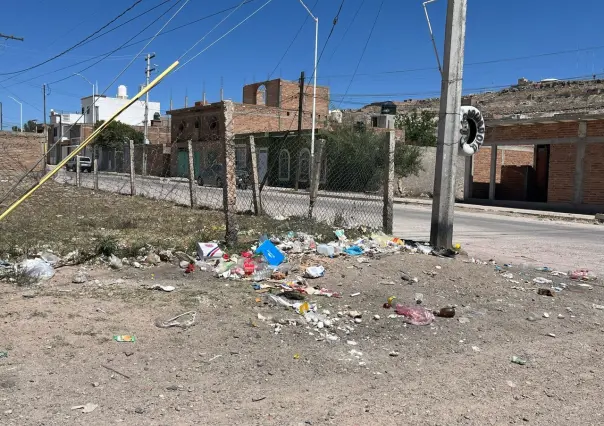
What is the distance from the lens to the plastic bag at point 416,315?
200 inches

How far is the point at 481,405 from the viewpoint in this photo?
3.53 metres

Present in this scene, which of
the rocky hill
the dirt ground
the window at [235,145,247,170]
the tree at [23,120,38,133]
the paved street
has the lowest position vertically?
the dirt ground

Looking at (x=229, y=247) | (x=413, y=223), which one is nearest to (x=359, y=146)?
(x=413, y=223)

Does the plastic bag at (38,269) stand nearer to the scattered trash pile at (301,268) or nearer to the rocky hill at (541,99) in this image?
the scattered trash pile at (301,268)

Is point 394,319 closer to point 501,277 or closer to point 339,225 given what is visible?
point 501,277

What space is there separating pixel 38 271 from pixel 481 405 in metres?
4.71

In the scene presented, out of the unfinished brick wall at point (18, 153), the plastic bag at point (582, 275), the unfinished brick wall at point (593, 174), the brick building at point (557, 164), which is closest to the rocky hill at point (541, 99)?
the brick building at point (557, 164)

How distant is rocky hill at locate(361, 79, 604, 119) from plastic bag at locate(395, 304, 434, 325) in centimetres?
4789

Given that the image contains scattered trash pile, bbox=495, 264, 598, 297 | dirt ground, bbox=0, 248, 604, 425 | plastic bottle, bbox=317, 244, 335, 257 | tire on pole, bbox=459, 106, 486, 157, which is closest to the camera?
dirt ground, bbox=0, 248, 604, 425

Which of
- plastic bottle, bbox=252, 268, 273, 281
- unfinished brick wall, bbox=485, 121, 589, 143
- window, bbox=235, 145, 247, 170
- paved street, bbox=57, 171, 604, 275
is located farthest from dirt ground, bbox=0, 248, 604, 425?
Answer: unfinished brick wall, bbox=485, 121, 589, 143

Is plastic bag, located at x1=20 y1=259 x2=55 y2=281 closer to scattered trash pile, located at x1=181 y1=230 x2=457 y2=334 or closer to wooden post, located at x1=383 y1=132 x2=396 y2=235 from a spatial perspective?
scattered trash pile, located at x1=181 y1=230 x2=457 y2=334

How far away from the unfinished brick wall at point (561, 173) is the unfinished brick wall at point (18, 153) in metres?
21.7

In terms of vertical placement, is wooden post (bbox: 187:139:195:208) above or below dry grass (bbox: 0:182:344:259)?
above

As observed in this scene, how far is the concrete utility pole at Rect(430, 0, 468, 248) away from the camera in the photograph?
25.3 feet
